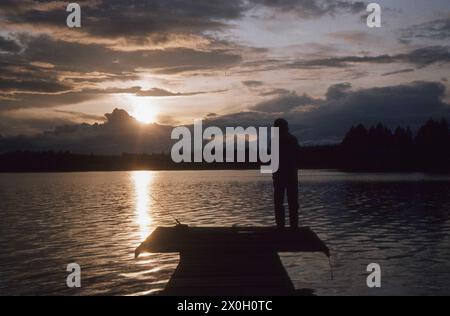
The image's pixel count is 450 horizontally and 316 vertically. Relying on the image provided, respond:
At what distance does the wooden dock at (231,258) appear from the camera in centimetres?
1322

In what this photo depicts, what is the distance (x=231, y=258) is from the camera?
15.9m

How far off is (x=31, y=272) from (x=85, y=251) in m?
5.17

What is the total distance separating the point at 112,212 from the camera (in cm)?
5103

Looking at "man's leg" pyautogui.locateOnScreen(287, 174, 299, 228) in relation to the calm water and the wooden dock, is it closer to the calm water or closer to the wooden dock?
the wooden dock

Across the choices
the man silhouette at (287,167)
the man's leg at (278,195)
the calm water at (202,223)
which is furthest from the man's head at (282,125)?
the calm water at (202,223)

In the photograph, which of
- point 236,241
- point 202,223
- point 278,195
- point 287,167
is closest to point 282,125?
point 287,167

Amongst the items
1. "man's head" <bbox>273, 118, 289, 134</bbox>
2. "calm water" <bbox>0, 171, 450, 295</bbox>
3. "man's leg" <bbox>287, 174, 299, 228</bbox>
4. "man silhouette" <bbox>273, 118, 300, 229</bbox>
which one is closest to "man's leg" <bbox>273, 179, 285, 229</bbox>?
"man silhouette" <bbox>273, 118, 300, 229</bbox>

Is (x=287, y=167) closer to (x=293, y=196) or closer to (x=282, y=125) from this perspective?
(x=293, y=196)

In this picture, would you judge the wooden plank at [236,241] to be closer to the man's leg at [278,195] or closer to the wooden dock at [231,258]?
the wooden dock at [231,258]

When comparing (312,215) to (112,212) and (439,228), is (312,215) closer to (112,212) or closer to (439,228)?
(439,228)

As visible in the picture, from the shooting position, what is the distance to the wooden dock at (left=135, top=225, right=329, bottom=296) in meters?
13.2

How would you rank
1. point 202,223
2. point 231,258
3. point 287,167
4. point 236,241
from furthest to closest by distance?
1. point 202,223
2. point 236,241
3. point 231,258
4. point 287,167

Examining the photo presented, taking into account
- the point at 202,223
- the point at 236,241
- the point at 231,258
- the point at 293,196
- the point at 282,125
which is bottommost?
the point at 202,223
